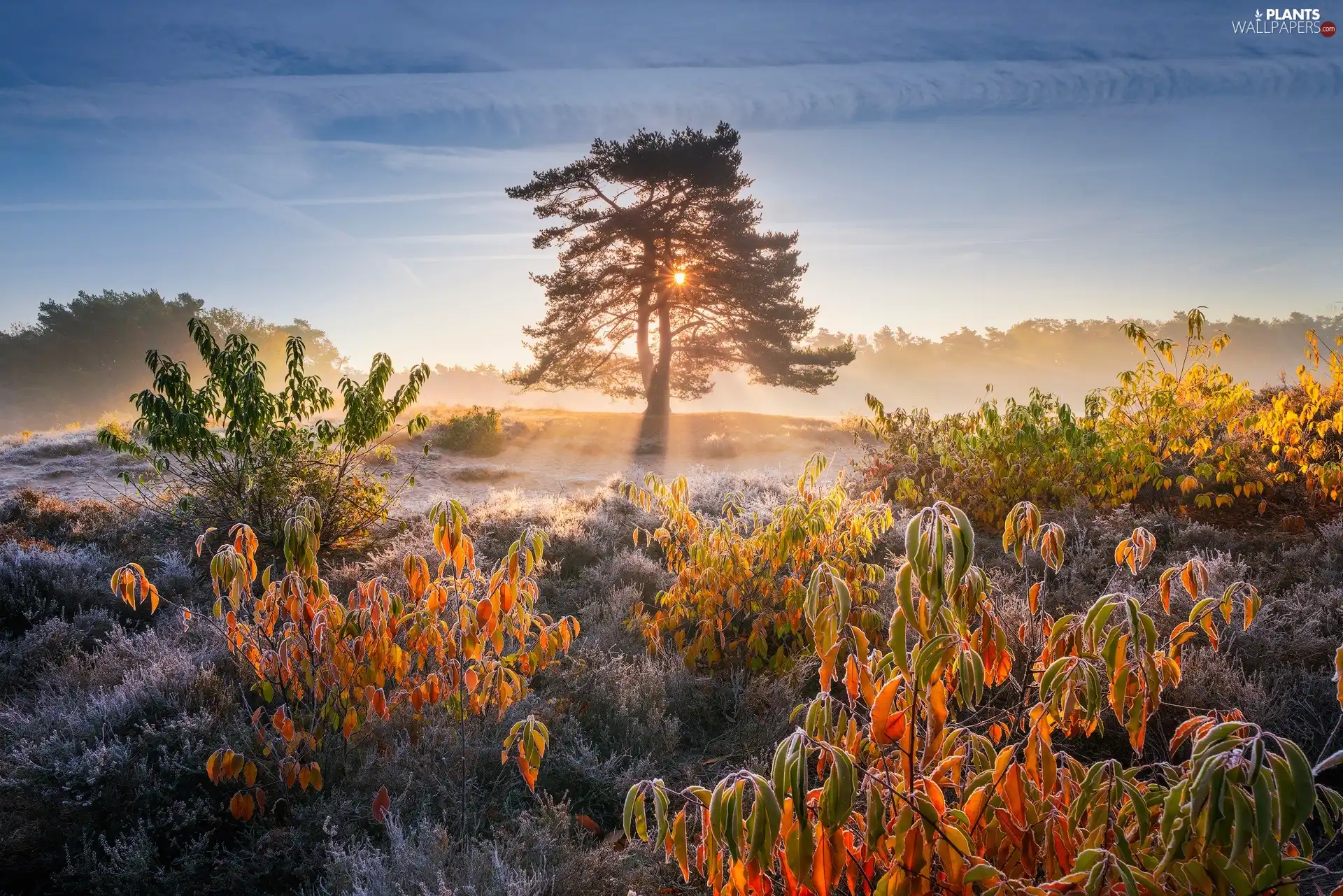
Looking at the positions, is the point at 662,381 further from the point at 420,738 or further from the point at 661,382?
the point at 420,738

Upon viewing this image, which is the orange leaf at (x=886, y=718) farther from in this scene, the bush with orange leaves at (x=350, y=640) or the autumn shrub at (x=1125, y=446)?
the autumn shrub at (x=1125, y=446)

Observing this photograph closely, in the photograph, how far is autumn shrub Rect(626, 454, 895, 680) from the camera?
4062mm

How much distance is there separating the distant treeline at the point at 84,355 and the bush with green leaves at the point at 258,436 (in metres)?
44.0

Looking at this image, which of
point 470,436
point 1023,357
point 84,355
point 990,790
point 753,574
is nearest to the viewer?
point 990,790

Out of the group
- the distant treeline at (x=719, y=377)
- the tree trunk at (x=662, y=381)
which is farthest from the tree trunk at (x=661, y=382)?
the distant treeline at (x=719, y=377)

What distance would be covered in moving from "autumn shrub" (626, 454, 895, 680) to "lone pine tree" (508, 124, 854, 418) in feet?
54.0

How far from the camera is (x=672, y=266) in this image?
2112 cm

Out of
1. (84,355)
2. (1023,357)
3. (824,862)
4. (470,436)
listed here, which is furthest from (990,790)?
(1023,357)

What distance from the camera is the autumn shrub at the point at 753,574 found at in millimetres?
4062

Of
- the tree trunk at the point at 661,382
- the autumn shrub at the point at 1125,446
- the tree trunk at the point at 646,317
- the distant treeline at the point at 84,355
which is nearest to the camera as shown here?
the autumn shrub at the point at 1125,446

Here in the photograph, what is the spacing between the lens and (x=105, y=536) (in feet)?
23.6

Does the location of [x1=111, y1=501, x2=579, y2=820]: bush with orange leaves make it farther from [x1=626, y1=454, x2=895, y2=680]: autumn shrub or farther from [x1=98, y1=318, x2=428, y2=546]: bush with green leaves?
[x1=98, y1=318, x2=428, y2=546]: bush with green leaves

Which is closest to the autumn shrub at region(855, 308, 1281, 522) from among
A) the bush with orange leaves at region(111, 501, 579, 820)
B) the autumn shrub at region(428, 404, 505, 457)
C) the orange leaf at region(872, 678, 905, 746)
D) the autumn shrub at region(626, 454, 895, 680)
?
the autumn shrub at region(626, 454, 895, 680)

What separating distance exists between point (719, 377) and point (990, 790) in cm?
10204
